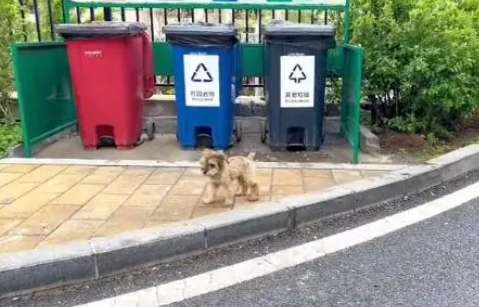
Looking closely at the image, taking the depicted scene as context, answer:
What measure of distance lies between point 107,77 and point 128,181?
136 centimetres

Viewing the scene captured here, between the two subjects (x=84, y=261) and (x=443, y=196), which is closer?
(x=84, y=261)

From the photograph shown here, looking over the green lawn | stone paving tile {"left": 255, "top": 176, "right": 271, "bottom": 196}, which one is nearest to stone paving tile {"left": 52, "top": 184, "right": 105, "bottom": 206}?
stone paving tile {"left": 255, "top": 176, "right": 271, "bottom": 196}

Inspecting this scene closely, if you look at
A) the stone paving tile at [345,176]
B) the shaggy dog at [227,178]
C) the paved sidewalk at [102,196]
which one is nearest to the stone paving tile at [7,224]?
the paved sidewalk at [102,196]

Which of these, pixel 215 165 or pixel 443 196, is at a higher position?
pixel 215 165

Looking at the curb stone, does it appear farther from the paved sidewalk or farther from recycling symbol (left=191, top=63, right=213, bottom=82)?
recycling symbol (left=191, top=63, right=213, bottom=82)

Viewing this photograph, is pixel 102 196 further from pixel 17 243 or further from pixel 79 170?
pixel 17 243

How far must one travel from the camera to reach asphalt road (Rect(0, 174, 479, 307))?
2.88 meters

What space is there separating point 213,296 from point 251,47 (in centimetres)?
369

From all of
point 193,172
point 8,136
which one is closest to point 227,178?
point 193,172

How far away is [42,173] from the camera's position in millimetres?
4637

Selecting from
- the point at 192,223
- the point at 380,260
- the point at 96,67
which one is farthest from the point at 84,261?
the point at 96,67

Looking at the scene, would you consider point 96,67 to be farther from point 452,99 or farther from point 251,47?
point 452,99

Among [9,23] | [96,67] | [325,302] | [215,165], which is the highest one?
[9,23]

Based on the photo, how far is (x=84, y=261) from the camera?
10.0 feet
